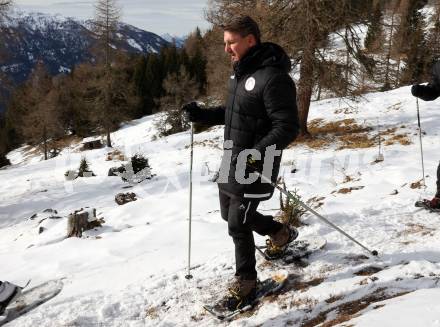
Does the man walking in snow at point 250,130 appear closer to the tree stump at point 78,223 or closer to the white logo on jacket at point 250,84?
the white logo on jacket at point 250,84

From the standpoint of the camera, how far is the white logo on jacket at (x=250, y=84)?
3.14m

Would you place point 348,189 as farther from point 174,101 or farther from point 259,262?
point 174,101

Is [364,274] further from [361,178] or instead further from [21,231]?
[21,231]

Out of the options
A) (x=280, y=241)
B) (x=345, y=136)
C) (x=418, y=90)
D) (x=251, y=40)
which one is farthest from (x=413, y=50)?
(x=251, y=40)

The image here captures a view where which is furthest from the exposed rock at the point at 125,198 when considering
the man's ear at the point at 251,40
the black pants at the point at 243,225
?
the man's ear at the point at 251,40

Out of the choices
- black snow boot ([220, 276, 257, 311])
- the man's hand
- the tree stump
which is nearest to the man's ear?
the man's hand

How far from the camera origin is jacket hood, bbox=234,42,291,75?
310 cm

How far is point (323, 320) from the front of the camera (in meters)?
3.22

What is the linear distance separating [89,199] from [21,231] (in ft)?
9.43

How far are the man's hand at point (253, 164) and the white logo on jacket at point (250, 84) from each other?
1.76 feet

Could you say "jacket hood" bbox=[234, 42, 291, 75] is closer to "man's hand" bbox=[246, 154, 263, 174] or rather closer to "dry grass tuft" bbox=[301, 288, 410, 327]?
"man's hand" bbox=[246, 154, 263, 174]

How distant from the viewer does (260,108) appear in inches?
125

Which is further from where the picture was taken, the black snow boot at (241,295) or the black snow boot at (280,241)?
the black snow boot at (280,241)

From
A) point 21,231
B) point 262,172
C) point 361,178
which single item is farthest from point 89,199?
point 262,172
